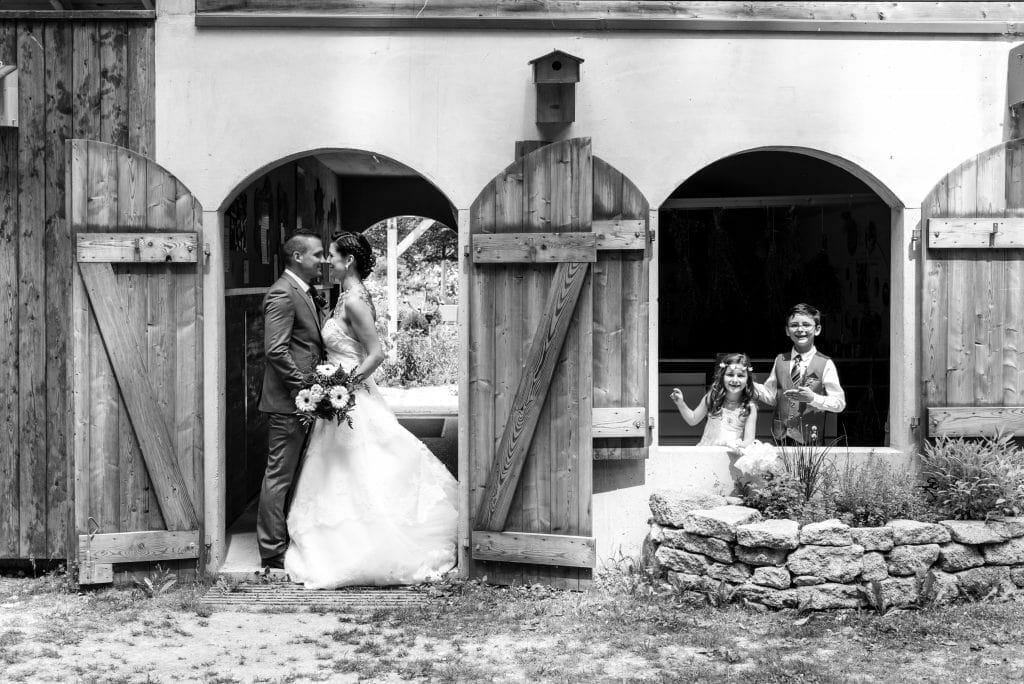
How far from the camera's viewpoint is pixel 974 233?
235 inches

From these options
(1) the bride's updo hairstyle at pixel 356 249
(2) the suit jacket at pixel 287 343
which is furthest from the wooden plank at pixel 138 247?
(1) the bride's updo hairstyle at pixel 356 249

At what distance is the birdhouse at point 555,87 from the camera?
5848 millimetres

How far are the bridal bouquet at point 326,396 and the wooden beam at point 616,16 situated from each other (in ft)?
6.81

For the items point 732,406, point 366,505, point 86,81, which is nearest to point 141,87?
point 86,81

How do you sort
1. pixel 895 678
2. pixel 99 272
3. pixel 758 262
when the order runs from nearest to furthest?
pixel 895 678 → pixel 99 272 → pixel 758 262

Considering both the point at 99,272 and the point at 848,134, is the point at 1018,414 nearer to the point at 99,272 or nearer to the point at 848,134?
the point at 848,134

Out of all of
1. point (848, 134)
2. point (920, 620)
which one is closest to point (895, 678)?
point (920, 620)

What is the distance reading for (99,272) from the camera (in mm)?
5855

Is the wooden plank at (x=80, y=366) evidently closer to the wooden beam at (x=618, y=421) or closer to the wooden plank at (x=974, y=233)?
the wooden beam at (x=618, y=421)

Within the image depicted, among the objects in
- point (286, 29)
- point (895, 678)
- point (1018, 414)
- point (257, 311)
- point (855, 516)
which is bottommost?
point (895, 678)

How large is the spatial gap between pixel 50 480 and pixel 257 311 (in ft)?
7.00

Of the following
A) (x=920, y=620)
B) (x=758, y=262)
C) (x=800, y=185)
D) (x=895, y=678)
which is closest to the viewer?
(x=895, y=678)

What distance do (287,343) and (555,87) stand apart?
2192mm

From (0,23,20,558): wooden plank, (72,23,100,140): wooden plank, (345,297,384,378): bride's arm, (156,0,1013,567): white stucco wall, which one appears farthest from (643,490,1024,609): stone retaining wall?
(72,23,100,140): wooden plank
